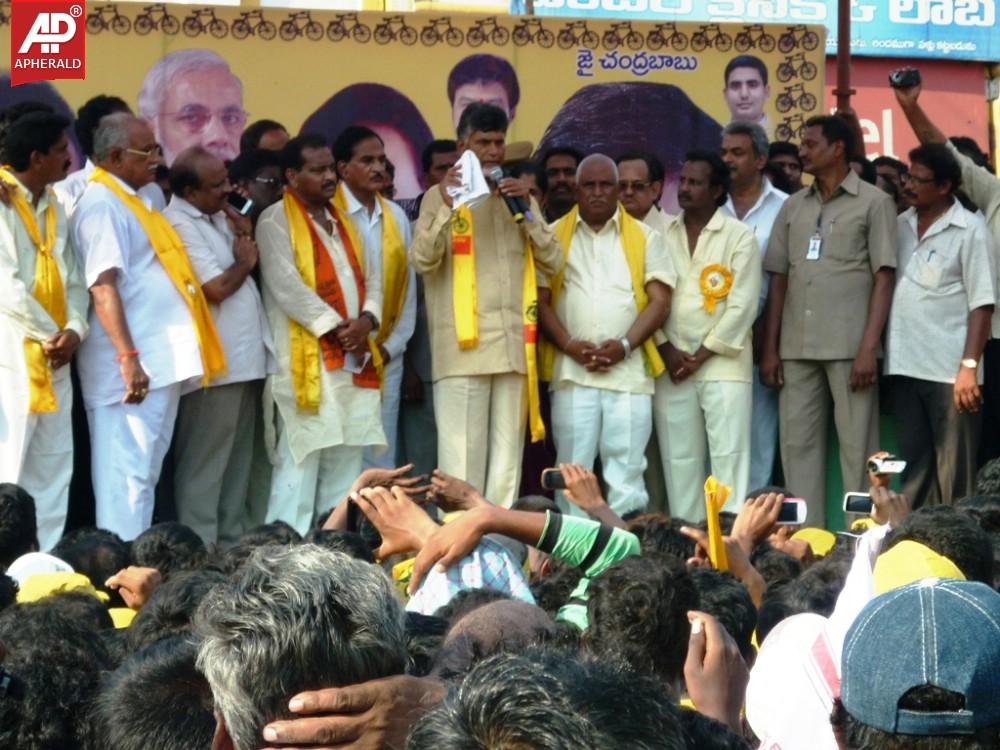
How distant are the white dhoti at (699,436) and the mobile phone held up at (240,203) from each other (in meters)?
2.26

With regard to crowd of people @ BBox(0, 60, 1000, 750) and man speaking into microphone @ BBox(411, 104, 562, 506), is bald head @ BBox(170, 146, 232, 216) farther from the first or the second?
man speaking into microphone @ BBox(411, 104, 562, 506)

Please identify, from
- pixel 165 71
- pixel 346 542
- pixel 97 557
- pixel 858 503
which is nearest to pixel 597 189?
pixel 165 71

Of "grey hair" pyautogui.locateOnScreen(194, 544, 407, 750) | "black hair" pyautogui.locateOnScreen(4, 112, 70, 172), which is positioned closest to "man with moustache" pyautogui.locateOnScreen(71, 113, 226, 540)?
"black hair" pyautogui.locateOnScreen(4, 112, 70, 172)

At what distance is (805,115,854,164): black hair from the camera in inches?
359

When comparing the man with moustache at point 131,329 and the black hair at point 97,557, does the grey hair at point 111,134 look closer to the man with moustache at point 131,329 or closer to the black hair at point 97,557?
the man with moustache at point 131,329

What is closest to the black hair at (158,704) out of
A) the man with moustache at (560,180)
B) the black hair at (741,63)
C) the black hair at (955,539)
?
the black hair at (955,539)

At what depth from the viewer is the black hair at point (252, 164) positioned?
8.95 m

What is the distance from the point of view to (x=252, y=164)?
8.99 m

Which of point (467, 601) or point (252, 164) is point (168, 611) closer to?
point (467, 601)

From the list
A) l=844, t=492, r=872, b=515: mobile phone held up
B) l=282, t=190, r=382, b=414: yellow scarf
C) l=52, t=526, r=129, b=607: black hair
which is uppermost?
l=282, t=190, r=382, b=414: yellow scarf

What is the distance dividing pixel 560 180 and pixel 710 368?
1522mm

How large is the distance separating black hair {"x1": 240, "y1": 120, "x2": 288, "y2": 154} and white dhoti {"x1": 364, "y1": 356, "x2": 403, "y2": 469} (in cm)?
152

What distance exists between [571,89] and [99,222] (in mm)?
3544

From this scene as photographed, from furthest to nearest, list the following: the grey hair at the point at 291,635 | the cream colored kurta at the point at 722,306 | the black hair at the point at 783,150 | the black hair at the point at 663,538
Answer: the black hair at the point at 783,150, the cream colored kurta at the point at 722,306, the black hair at the point at 663,538, the grey hair at the point at 291,635
